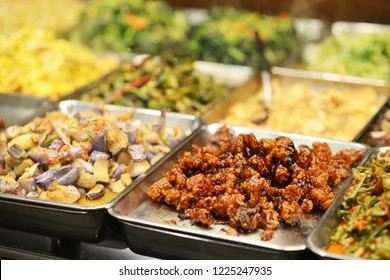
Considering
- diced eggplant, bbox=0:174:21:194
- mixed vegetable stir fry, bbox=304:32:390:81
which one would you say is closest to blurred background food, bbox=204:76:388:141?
mixed vegetable stir fry, bbox=304:32:390:81

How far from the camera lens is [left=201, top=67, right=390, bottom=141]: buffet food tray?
349cm

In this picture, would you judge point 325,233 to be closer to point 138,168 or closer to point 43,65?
point 138,168

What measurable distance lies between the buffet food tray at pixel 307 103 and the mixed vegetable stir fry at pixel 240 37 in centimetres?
37

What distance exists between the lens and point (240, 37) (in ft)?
16.3

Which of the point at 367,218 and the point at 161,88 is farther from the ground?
the point at 367,218

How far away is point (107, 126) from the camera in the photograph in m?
2.92

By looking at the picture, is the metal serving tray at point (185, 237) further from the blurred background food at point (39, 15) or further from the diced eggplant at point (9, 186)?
the blurred background food at point (39, 15)

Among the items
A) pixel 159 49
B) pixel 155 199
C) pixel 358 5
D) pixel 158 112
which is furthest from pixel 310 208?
pixel 358 5

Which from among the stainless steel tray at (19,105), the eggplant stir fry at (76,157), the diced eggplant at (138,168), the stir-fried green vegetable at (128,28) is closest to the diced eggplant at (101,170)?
the eggplant stir fry at (76,157)

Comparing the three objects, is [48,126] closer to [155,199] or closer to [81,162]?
[81,162]

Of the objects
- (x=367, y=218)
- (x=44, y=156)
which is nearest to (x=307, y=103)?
(x=367, y=218)

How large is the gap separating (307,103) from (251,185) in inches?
62.9

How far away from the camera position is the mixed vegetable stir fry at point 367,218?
6.75 ft

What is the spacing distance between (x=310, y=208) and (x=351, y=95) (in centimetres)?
184
